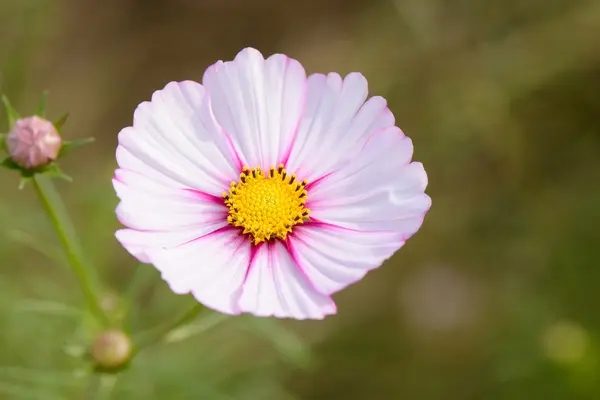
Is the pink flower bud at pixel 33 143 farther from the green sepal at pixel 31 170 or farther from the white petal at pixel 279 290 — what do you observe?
the white petal at pixel 279 290

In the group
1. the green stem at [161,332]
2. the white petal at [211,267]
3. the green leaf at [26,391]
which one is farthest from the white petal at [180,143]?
the green leaf at [26,391]

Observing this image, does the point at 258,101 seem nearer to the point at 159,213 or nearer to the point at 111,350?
the point at 159,213

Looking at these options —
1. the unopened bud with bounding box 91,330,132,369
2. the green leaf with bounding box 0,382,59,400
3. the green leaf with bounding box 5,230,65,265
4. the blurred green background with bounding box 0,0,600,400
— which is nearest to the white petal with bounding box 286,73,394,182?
the unopened bud with bounding box 91,330,132,369

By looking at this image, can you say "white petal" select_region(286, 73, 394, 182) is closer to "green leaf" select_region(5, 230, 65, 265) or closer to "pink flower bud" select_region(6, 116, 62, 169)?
"pink flower bud" select_region(6, 116, 62, 169)

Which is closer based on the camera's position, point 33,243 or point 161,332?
point 161,332

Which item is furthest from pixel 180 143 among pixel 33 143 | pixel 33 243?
pixel 33 243

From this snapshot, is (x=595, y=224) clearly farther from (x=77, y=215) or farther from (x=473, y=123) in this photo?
(x=77, y=215)
